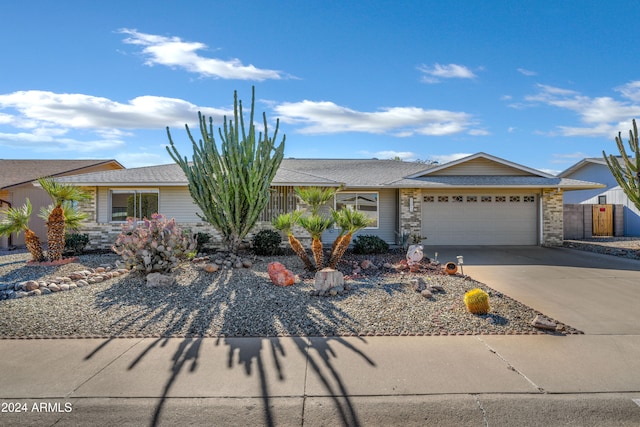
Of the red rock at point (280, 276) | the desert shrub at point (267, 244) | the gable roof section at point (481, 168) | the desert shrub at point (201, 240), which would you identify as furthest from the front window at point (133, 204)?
the gable roof section at point (481, 168)

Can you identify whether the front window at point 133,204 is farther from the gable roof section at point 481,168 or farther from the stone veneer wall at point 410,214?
the gable roof section at point 481,168

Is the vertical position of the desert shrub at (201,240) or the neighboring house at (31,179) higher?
the neighboring house at (31,179)

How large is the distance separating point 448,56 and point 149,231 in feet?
34.6

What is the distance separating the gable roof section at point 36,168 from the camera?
719 inches

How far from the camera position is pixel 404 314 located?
6.35 metres

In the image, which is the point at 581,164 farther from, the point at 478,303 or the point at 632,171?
the point at 478,303

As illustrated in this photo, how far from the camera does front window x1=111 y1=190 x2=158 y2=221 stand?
49.8ft

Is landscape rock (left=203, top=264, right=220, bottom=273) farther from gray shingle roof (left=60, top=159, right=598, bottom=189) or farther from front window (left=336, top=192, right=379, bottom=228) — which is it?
front window (left=336, top=192, right=379, bottom=228)

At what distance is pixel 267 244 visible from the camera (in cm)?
1298

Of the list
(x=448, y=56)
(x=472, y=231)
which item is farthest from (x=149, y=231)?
(x=472, y=231)

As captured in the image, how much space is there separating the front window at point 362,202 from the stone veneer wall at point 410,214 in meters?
1.23

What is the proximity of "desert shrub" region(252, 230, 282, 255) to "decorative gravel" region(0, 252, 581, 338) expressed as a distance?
3.83 meters

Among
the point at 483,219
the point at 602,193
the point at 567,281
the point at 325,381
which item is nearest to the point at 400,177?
the point at 483,219

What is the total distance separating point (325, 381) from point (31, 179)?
760 inches
